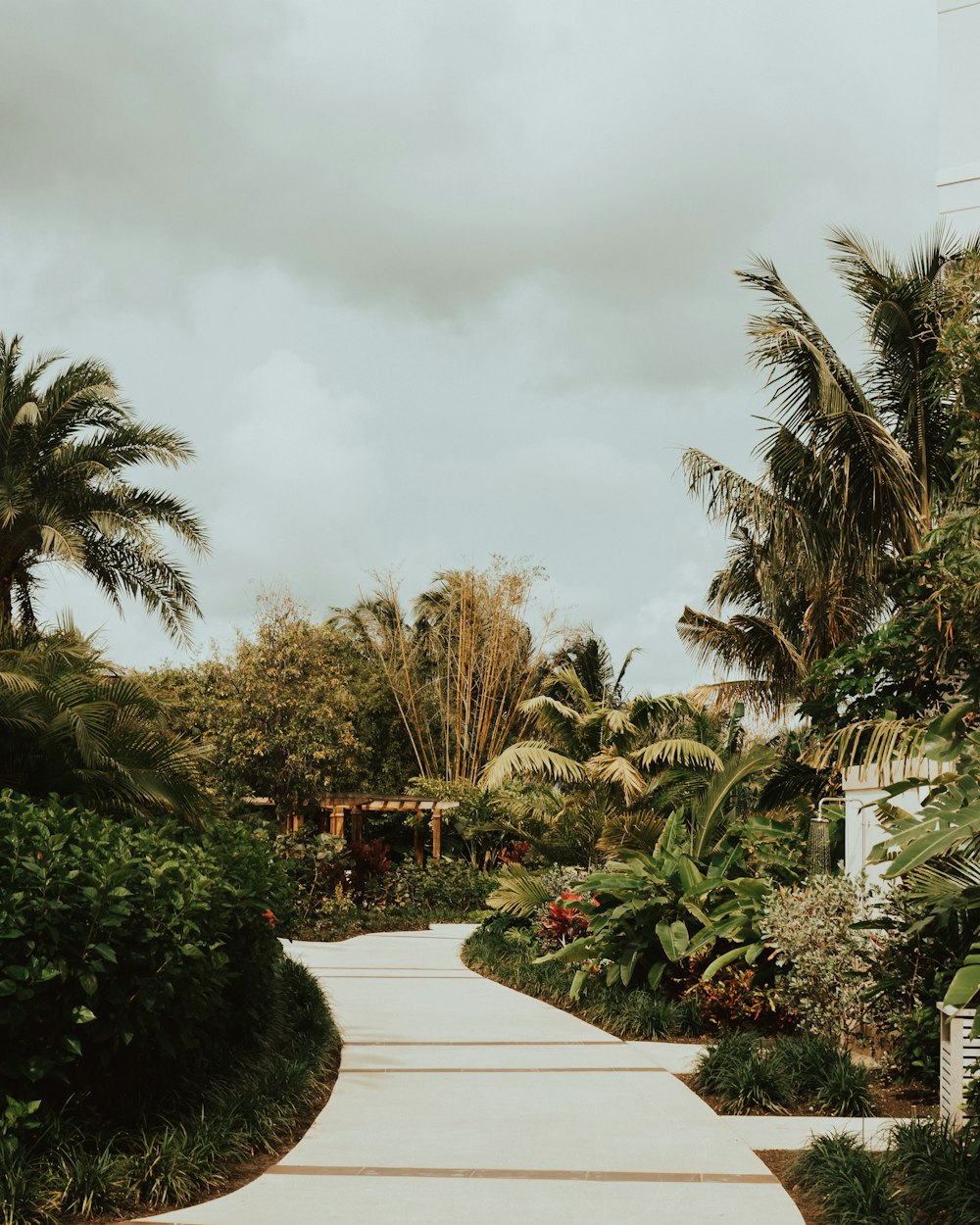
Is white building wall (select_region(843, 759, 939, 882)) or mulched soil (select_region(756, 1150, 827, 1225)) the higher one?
white building wall (select_region(843, 759, 939, 882))

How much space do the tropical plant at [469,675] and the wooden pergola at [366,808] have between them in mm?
2928

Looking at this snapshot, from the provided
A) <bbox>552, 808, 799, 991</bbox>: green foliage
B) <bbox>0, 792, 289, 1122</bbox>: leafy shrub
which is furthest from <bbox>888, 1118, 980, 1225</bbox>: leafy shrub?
<bbox>552, 808, 799, 991</bbox>: green foliage

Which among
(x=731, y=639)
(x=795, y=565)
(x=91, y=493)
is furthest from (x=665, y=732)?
(x=91, y=493)

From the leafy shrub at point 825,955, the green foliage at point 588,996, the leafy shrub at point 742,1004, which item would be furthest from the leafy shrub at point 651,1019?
the leafy shrub at point 825,955

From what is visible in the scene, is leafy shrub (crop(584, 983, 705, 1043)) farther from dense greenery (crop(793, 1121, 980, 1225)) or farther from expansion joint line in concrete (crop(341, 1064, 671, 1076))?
dense greenery (crop(793, 1121, 980, 1225))

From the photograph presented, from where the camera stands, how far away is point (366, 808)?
2481cm

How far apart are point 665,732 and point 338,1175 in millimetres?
18792

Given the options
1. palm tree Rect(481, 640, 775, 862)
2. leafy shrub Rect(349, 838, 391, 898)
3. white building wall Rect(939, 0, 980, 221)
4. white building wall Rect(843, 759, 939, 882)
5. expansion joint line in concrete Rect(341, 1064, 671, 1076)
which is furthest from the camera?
leafy shrub Rect(349, 838, 391, 898)

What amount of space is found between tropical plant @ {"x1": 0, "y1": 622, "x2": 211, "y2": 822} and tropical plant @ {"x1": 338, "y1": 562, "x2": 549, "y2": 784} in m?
19.5

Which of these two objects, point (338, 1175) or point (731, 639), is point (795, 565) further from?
point (338, 1175)

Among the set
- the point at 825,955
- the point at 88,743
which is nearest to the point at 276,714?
the point at 88,743

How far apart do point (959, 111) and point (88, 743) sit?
10251 millimetres

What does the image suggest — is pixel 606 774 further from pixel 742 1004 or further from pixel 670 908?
pixel 742 1004

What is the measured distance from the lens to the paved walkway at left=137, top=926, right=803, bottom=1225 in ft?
16.4
